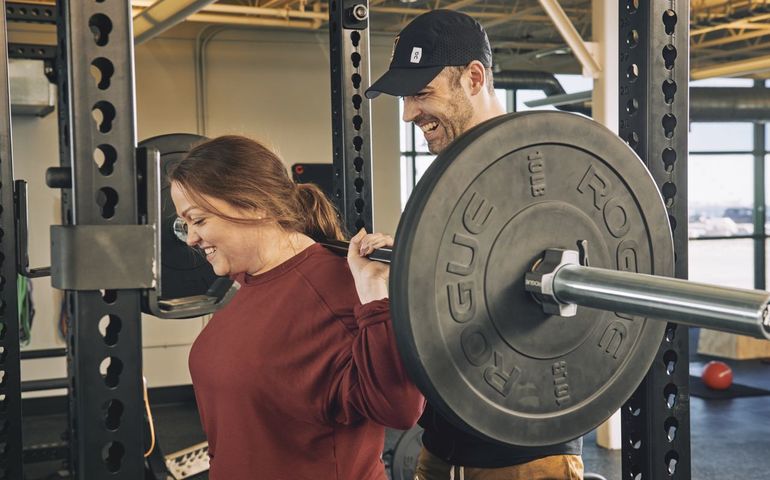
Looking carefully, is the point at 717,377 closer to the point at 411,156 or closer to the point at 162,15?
the point at 411,156

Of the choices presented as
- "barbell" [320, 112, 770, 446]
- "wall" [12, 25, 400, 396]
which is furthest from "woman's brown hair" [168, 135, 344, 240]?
"wall" [12, 25, 400, 396]

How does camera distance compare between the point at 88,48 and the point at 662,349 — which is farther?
the point at 662,349

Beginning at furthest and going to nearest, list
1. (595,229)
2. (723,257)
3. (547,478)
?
(723,257) → (547,478) → (595,229)

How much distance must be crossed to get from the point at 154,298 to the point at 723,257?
10964mm

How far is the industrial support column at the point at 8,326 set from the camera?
2.54m

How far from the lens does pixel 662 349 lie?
135 cm

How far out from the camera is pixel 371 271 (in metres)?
1.25

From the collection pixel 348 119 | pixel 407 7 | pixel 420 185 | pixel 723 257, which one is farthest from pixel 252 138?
pixel 723 257

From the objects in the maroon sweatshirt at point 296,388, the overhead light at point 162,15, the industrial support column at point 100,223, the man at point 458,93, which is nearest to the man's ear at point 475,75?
the man at point 458,93

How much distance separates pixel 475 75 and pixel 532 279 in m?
0.73

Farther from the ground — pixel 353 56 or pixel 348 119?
pixel 353 56

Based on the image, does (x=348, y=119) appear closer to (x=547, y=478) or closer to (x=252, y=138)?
(x=252, y=138)

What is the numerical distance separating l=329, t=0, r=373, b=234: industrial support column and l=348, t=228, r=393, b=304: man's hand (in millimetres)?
919

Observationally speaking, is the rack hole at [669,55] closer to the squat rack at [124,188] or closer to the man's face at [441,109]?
the squat rack at [124,188]
